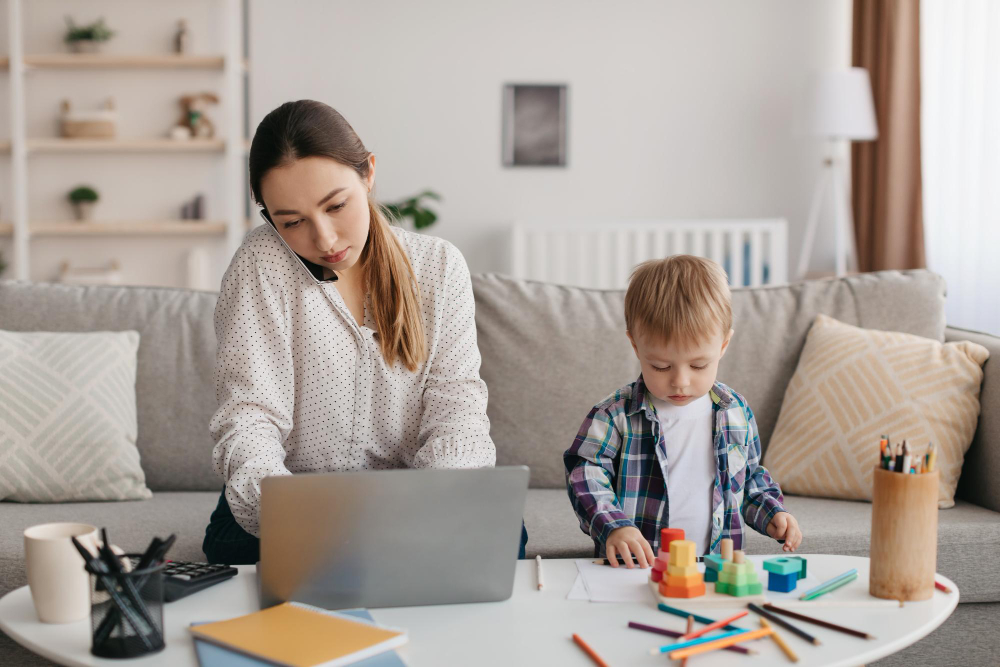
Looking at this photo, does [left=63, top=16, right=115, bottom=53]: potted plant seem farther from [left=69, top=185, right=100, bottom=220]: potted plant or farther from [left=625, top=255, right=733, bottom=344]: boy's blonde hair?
[left=625, top=255, right=733, bottom=344]: boy's blonde hair

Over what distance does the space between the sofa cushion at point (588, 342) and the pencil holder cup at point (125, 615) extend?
1203 mm

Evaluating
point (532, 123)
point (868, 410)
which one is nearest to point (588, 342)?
point (868, 410)

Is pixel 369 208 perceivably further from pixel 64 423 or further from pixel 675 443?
pixel 64 423

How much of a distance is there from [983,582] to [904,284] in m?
0.72

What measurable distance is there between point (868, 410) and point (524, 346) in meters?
0.72

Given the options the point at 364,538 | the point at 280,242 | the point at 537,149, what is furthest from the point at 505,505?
the point at 537,149

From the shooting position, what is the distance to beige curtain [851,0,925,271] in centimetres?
385

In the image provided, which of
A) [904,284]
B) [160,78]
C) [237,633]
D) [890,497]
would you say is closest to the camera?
[237,633]

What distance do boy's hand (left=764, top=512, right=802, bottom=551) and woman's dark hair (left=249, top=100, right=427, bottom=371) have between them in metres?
0.55

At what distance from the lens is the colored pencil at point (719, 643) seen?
857 mm

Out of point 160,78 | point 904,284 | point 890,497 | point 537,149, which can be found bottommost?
point 890,497

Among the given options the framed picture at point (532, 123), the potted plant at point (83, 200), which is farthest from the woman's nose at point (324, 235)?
the potted plant at point (83, 200)

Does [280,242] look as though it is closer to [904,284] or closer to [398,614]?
[398,614]

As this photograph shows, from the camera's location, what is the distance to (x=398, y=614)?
0.98 m
